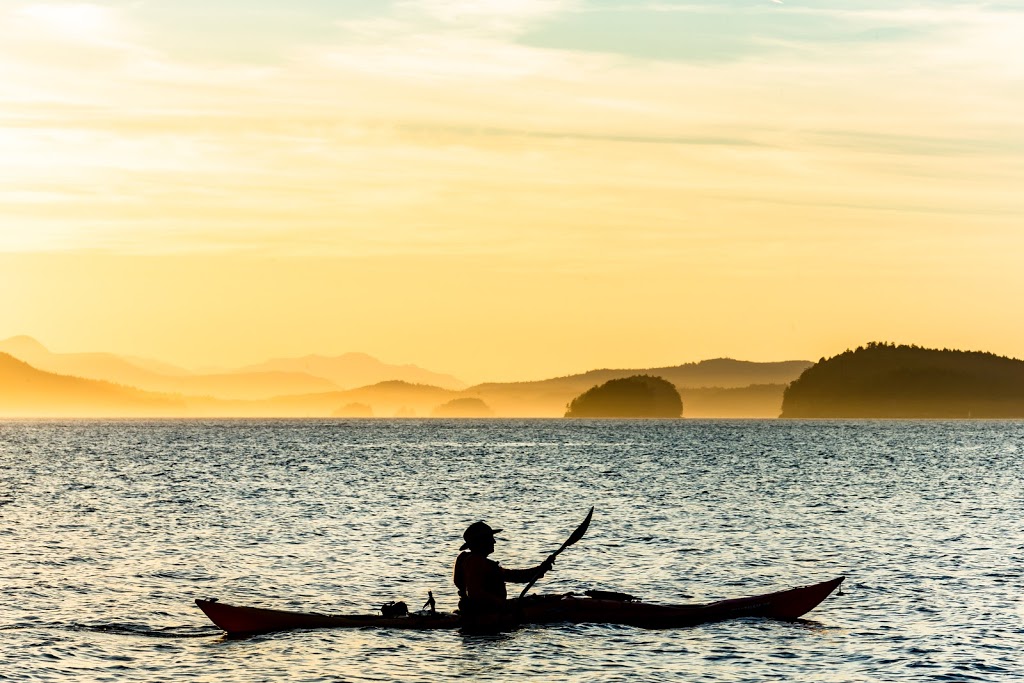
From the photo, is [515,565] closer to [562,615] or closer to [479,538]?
[562,615]

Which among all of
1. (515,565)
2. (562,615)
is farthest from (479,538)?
(515,565)

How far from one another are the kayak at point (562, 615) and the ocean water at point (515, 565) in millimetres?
514


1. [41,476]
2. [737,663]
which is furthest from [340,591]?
[41,476]

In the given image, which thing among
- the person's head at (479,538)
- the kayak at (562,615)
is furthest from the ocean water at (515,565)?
the person's head at (479,538)

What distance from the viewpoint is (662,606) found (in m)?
29.6

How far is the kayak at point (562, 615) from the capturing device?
28469 mm

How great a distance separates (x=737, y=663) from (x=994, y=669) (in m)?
4.71

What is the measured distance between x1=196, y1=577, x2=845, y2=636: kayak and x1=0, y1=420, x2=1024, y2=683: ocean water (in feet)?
1.69

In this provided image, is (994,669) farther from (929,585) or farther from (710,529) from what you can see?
(710,529)

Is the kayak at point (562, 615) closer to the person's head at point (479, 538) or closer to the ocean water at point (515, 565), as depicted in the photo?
the ocean water at point (515, 565)

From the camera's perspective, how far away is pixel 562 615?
96.6 feet

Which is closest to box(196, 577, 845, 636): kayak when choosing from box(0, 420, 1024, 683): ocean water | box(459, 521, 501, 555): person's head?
box(0, 420, 1024, 683): ocean water

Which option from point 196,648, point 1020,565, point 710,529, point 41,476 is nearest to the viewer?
point 196,648

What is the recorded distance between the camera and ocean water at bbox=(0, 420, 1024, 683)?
84.6ft
